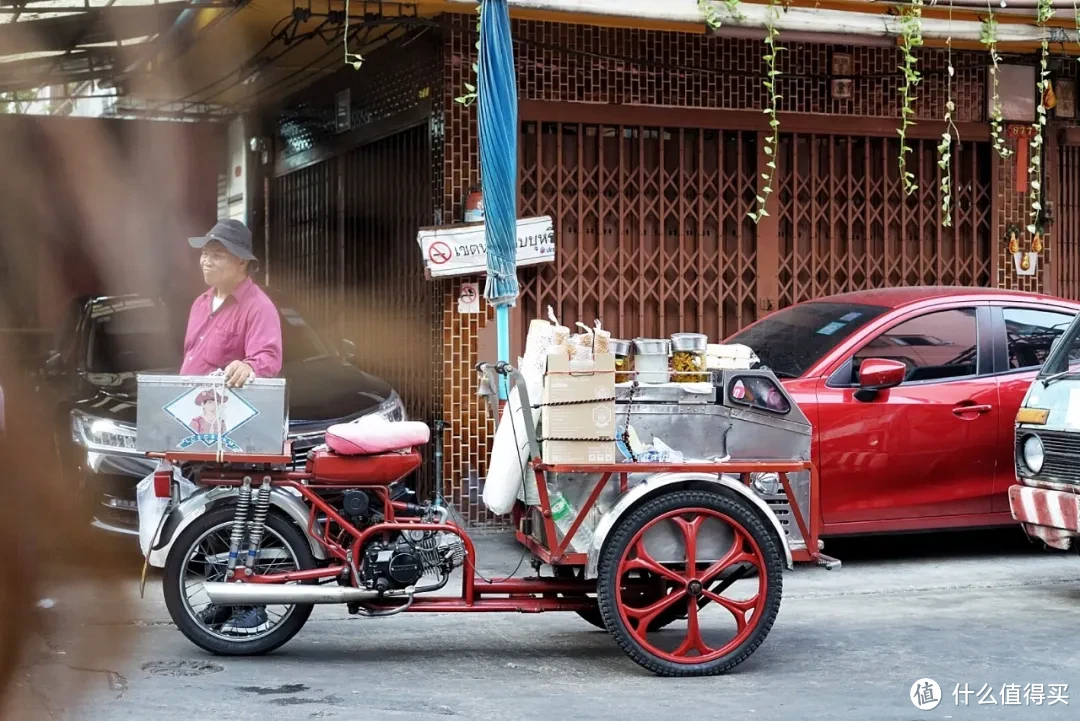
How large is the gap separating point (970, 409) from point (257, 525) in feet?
13.8

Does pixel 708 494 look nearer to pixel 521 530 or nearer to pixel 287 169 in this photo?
pixel 521 530

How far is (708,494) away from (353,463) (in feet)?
4.69

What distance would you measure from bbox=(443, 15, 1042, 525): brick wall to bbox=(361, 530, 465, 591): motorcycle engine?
133 inches

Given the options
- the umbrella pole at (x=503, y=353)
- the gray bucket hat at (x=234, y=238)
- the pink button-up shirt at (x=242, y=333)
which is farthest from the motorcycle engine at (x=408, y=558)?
the gray bucket hat at (x=234, y=238)

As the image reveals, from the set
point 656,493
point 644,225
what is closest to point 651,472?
point 656,493

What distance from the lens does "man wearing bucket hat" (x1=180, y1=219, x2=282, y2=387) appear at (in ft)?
17.4

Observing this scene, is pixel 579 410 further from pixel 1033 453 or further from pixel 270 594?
pixel 1033 453

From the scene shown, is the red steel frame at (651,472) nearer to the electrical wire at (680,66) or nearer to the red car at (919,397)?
the red car at (919,397)

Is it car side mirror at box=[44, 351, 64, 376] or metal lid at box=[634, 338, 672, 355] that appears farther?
metal lid at box=[634, 338, 672, 355]

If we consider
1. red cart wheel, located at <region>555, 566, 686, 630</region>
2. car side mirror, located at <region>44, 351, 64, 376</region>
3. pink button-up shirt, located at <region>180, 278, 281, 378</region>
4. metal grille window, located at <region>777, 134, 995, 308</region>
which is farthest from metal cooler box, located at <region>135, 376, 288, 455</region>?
metal grille window, located at <region>777, 134, 995, 308</region>

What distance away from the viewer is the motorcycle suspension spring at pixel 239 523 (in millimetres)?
4930

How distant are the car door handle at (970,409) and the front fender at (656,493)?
245cm

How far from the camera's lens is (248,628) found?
5.18 metres

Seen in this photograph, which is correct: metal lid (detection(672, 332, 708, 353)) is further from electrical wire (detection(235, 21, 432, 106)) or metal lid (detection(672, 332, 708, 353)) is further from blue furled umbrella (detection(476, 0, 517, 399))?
electrical wire (detection(235, 21, 432, 106))
